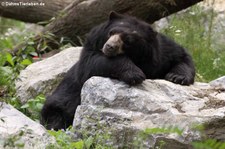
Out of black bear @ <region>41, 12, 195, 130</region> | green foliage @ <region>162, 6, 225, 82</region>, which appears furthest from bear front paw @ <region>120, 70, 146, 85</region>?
green foliage @ <region>162, 6, 225, 82</region>

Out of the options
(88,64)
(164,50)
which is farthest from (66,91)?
(164,50)

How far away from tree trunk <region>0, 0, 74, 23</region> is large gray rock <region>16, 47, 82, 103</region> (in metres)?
1.58

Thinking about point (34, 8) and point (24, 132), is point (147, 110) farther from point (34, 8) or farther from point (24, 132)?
point (34, 8)

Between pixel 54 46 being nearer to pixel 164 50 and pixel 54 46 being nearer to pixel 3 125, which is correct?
pixel 164 50

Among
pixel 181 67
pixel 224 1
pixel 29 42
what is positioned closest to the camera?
pixel 181 67

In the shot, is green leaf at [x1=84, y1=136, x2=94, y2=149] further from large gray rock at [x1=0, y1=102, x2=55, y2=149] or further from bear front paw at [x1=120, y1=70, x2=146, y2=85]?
bear front paw at [x1=120, y1=70, x2=146, y2=85]

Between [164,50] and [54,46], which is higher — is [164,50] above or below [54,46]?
above

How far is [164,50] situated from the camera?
7.64 metres

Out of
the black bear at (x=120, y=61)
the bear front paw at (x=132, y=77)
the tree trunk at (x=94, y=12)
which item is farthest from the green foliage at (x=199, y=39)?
the bear front paw at (x=132, y=77)

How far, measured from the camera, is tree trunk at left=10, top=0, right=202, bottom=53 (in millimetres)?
9086

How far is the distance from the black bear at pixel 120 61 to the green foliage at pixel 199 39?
5.58 feet

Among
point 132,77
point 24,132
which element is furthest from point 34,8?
point 24,132

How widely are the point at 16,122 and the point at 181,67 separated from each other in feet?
8.62

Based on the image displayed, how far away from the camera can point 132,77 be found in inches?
253
